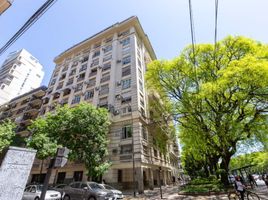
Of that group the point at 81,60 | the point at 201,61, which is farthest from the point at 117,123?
the point at 81,60

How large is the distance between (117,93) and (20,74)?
2021 inches

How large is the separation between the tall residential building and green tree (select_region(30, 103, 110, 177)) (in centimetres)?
4269

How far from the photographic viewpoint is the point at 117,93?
2591cm

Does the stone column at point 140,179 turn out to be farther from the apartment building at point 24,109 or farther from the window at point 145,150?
the apartment building at point 24,109

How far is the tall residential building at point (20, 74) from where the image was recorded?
182 ft

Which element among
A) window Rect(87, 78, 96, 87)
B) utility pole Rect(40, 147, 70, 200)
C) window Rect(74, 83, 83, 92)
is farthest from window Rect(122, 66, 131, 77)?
utility pole Rect(40, 147, 70, 200)

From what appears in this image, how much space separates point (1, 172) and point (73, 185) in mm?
12324

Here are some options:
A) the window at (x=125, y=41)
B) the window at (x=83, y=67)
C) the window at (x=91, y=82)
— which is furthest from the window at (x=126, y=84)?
the window at (x=83, y=67)

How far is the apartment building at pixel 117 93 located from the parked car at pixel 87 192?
25.4 feet

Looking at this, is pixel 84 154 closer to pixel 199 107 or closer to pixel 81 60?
pixel 199 107

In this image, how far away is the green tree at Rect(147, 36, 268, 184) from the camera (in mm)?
12852

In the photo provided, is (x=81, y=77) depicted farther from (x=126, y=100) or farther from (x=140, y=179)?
(x=140, y=179)

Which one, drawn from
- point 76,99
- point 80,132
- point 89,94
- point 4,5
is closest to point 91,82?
point 89,94

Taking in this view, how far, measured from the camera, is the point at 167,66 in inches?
725
